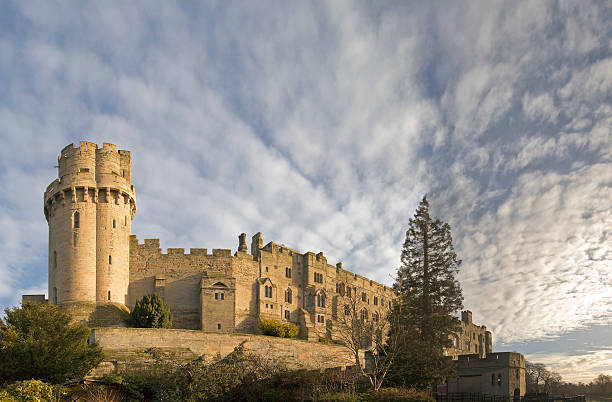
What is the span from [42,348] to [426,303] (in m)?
27.1

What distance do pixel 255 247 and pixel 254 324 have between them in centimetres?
878

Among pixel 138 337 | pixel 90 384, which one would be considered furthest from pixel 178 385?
pixel 138 337

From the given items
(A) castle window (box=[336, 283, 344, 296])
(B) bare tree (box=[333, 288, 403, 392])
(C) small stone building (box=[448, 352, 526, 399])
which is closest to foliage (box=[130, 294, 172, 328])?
(B) bare tree (box=[333, 288, 403, 392])

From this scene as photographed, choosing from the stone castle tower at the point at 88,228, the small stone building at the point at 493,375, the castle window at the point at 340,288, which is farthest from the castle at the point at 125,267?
the small stone building at the point at 493,375

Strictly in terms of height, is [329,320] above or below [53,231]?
below

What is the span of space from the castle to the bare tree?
3040 millimetres

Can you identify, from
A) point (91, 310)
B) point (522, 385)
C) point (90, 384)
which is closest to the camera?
point (90, 384)

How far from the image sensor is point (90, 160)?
51.1m

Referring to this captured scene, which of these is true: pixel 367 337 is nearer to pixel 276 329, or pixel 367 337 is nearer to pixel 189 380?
pixel 276 329

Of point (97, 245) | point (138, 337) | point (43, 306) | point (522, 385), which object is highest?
point (97, 245)

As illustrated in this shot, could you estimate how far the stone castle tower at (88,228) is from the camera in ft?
159

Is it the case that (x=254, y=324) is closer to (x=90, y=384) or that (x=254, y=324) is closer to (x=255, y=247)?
(x=255, y=247)

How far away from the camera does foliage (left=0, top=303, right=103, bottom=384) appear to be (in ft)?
109

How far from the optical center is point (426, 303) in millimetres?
43312
